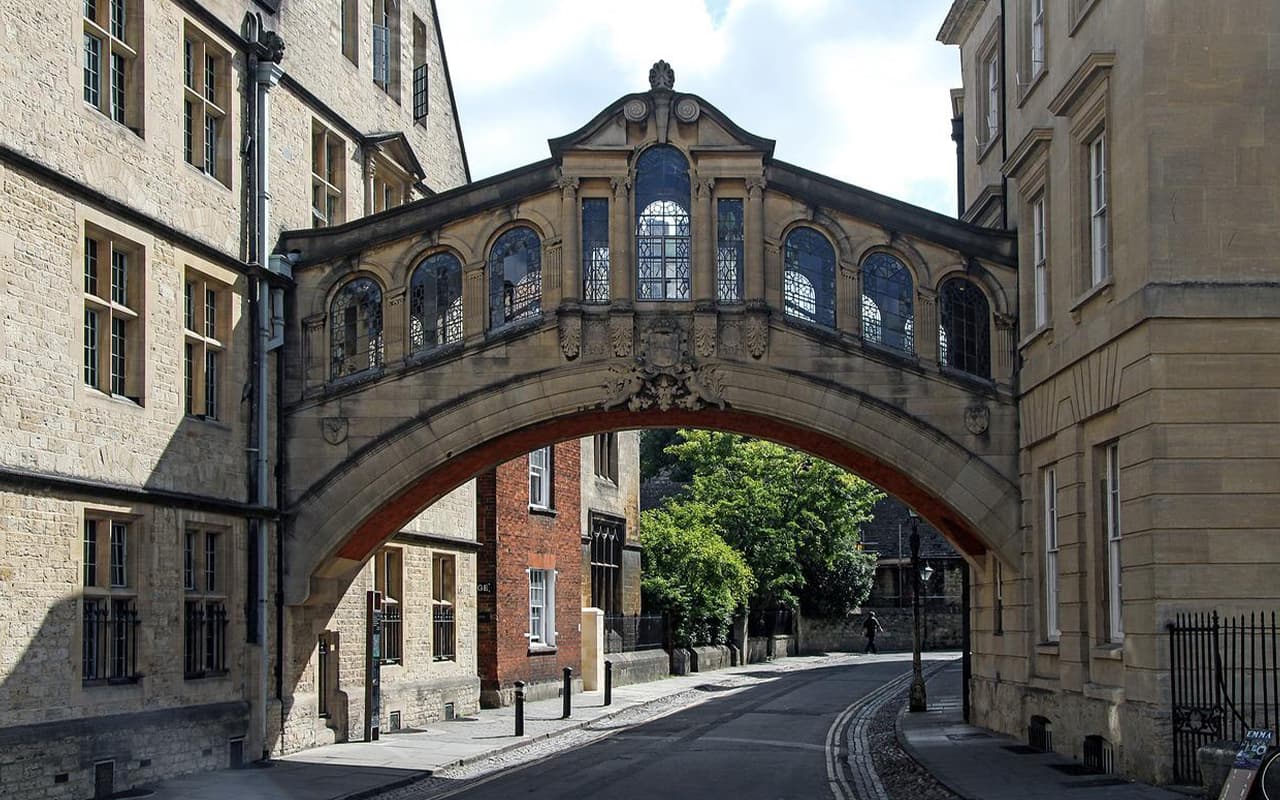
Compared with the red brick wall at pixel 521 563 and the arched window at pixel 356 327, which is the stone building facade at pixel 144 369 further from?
the red brick wall at pixel 521 563

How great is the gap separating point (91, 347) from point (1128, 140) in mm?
12163

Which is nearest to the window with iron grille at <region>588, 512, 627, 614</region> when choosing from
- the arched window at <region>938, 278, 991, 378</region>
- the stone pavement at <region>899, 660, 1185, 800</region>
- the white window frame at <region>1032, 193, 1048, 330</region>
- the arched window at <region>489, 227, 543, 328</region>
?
the stone pavement at <region>899, 660, 1185, 800</region>

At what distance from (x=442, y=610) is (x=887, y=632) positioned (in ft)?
148

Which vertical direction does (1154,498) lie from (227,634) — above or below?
above

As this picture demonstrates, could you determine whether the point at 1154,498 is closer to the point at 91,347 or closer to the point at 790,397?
the point at 790,397

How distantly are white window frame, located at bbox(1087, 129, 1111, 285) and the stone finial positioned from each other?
6.67 m

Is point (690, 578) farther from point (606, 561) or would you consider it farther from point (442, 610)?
point (442, 610)

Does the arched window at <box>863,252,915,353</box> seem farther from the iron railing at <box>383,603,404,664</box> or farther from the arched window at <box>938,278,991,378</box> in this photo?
the iron railing at <box>383,603,404,664</box>

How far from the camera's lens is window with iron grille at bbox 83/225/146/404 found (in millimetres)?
19703

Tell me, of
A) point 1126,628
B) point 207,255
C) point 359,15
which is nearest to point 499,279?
point 207,255

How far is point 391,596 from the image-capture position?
2923 cm

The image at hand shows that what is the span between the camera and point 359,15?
2864cm

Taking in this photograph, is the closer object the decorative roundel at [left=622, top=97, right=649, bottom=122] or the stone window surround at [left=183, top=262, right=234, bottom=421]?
the stone window surround at [left=183, top=262, right=234, bottom=421]

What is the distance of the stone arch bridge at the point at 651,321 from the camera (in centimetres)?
2469
